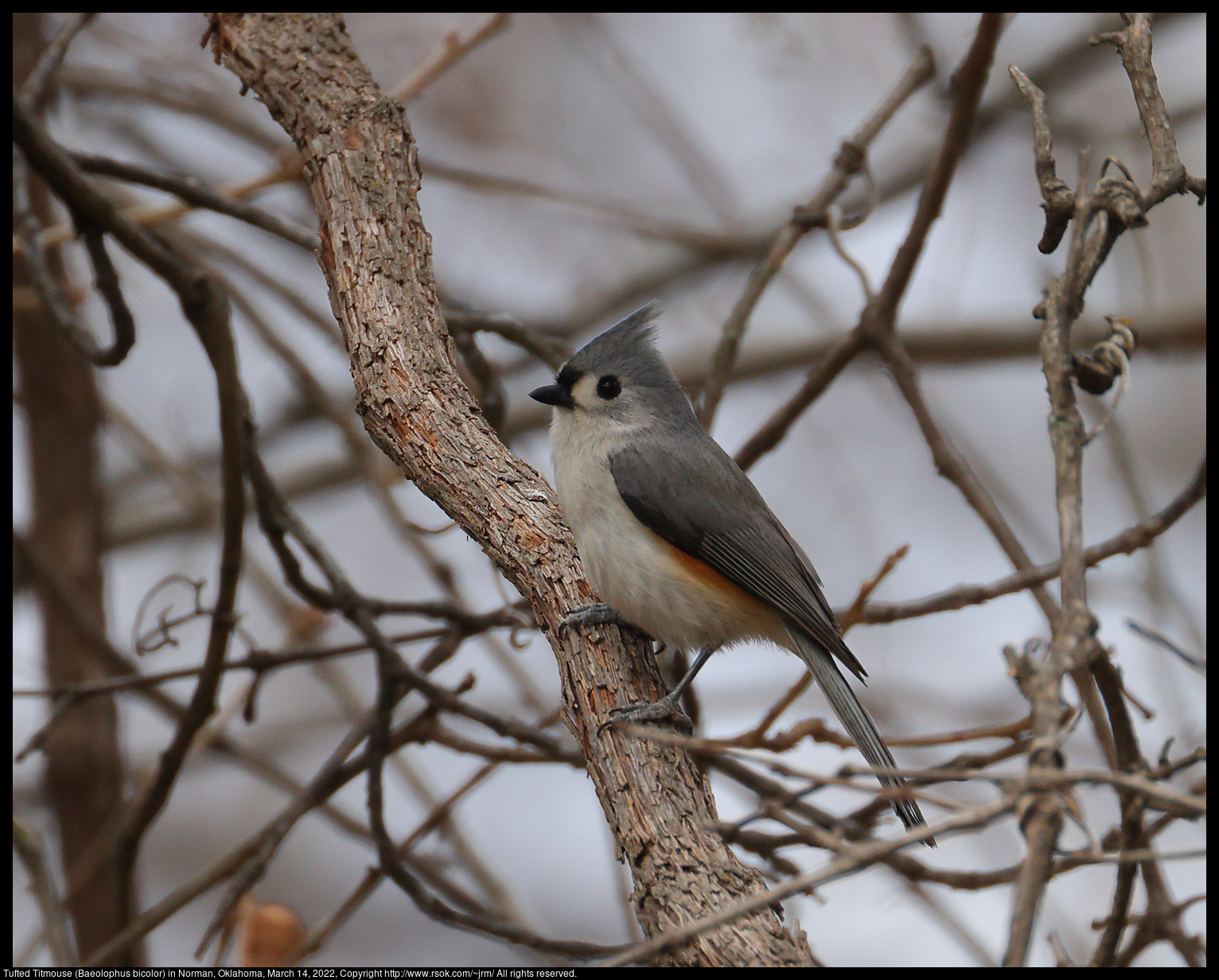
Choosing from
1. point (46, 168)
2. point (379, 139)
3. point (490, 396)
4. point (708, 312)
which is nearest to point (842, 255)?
point (490, 396)

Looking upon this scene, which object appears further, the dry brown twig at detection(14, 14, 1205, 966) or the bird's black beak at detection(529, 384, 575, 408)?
the bird's black beak at detection(529, 384, 575, 408)

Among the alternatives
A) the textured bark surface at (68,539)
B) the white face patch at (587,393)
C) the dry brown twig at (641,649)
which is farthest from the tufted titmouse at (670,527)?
the textured bark surface at (68,539)

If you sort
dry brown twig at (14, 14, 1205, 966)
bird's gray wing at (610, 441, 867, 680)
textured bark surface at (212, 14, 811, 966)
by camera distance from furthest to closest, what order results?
bird's gray wing at (610, 441, 867, 680), textured bark surface at (212, 14, 811, 966), dry brown twig at (14, 14, 1205, 966)

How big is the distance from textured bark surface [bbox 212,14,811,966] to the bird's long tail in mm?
418

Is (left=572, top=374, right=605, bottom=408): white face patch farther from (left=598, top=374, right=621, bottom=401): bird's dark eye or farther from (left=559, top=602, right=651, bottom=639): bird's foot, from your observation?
(left=559, top=602, right=651, bottom=639): bird's foot

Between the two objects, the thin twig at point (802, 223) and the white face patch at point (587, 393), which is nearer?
the white face patch at point (587, 393)

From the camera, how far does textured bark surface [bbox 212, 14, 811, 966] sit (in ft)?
5.43

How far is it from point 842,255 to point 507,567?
4.21 feet

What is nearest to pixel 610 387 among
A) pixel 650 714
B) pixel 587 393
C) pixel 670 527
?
pixel 587 393

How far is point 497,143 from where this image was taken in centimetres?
542

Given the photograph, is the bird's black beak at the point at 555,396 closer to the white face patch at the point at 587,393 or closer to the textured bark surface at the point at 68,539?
the white face patch at the point at 587,393

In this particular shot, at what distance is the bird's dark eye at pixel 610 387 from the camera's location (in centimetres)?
256

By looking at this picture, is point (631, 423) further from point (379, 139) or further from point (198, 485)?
point (198, 485)

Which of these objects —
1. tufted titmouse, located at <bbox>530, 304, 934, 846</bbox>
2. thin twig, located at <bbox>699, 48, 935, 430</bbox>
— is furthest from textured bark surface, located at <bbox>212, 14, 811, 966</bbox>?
thin twig, located at <bbox>699, 48, 935, 430</bbox>
